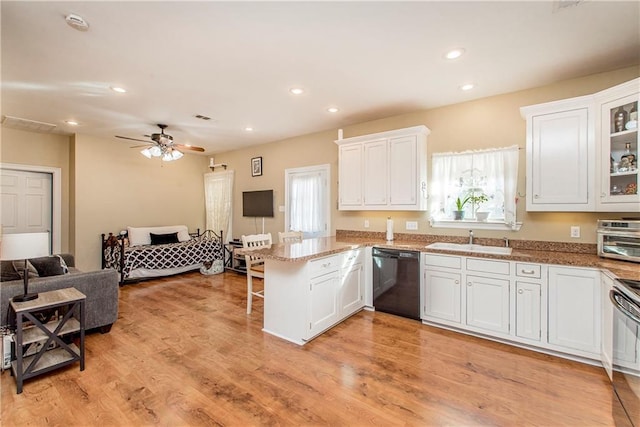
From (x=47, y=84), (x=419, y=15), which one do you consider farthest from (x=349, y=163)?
(x=47, y=84)

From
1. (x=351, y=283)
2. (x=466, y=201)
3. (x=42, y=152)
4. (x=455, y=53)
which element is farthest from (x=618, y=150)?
(x=42, y=152)

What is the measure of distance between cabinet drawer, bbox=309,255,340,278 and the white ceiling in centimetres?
188

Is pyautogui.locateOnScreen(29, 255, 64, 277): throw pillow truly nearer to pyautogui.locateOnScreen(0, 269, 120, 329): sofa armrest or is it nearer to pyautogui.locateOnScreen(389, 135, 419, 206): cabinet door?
pyautogui.locateOnScreen(0, 269, 120, 329): sofa armrest

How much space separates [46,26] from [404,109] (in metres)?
3.59

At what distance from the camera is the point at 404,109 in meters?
3.86

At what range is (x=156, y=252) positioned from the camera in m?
5.36

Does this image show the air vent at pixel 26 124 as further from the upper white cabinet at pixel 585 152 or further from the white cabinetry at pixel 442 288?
the upper white cabinet at pixel 585 152

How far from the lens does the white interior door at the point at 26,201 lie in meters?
4.82

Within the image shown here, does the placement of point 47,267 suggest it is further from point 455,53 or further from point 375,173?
point 455,53

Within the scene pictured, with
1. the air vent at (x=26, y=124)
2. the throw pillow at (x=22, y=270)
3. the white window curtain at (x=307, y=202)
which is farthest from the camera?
the white window curtain at (x=307, y=202)

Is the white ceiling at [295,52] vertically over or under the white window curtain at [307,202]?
over

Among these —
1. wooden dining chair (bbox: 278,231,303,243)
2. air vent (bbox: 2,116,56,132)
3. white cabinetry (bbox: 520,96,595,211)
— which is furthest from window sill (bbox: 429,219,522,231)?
air vent (bbox: 2,116,56,132)

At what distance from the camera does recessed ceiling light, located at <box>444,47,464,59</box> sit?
2422 millimetres

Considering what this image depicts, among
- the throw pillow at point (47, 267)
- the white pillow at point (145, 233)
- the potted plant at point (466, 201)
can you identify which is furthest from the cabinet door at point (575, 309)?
the white pillow at point (145, 233)
